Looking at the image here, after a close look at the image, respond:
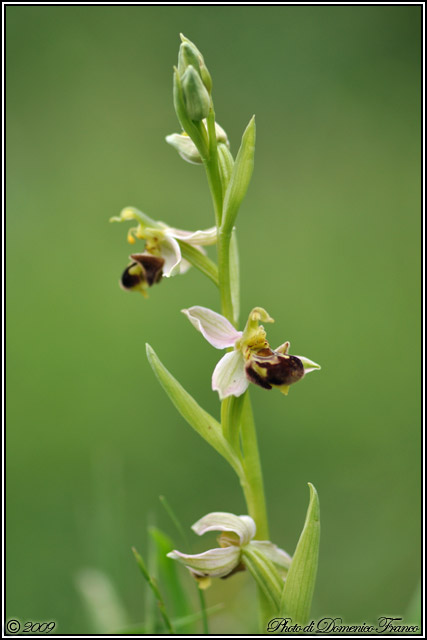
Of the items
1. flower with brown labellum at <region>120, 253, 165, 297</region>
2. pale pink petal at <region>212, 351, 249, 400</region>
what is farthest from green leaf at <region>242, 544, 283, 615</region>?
flower with brown labellum at <region>120, 253, 165, 297</region>

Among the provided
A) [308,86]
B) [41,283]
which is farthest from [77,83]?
[41,283]

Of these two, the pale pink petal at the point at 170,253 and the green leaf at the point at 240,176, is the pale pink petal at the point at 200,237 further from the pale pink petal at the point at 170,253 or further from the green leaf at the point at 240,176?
the green leaf at the point at 240,176

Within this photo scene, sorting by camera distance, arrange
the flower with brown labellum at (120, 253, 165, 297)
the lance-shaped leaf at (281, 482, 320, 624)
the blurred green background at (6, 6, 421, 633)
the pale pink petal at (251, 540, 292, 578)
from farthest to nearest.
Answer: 1. the blurred green background at (6, 6, 421, 633)
2. the flower with brown labellum at (120, 253, 165, 297)
3. the pale pink petal at (251, 540, 292, 578)
4. the lance-shaped leaf at (281, 482, 320, 624)

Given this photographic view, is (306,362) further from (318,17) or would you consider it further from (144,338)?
(318,17)

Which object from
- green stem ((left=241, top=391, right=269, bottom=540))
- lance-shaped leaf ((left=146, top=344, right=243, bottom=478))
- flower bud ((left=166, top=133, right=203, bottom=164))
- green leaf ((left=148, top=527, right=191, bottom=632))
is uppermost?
flower bud ((left=166, top=133, right=203, bottom=164))

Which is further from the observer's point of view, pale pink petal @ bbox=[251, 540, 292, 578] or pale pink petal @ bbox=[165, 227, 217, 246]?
pale pink petal @ bbox=[165, 227, 217, 246]

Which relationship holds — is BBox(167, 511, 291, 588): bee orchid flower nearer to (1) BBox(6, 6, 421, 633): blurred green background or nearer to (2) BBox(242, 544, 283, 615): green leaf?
(2) BBox(242, 544, 283, 615): green leaf

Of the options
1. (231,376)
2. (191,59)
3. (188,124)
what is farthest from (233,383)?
(191,59)

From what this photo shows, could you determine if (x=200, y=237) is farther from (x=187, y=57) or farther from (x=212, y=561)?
(x=212, y=561)
